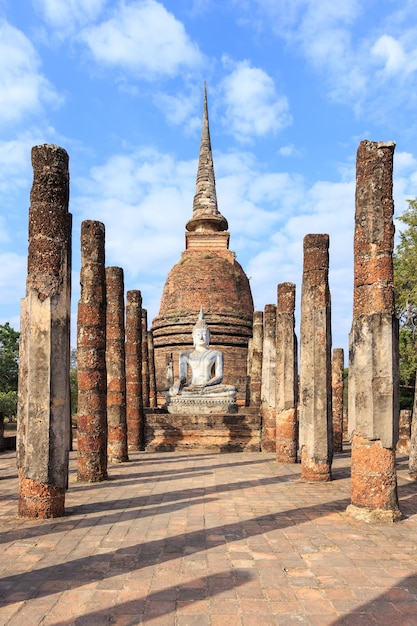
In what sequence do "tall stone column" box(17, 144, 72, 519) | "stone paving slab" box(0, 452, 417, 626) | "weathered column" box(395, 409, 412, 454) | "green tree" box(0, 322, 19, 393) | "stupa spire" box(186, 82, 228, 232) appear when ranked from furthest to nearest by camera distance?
1. "stupa spire" box(186, 82, 228, 232)
2. "green tree" box(0, 322, 19, 393)
3. "weathered column" box(395, 409, 412, 454)
4. "tall stone column" box(17, 144, 72, 519)
5. "stone paving slab" box(0, 452, 417, 626)

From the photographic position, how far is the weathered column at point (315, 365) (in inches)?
350

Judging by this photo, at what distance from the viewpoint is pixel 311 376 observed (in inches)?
356

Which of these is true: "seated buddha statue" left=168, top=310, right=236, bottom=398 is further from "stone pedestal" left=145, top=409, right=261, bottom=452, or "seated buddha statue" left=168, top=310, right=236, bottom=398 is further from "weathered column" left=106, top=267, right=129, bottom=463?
"weathered column" left=106, top=267, right=129, bottom=463

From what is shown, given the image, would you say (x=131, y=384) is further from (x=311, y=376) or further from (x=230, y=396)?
(x=311, y=376)

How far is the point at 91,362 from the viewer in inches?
360

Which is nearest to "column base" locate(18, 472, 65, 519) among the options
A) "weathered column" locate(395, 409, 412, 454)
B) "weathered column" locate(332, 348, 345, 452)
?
"weathered column" locate(332, 348, 345, 452)

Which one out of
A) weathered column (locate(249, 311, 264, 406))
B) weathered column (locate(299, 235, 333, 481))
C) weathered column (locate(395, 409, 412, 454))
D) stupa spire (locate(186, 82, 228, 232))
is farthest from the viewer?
stupa spire (locate(186, 82, 228, 232))

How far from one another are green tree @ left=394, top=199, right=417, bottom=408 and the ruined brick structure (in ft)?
32.6

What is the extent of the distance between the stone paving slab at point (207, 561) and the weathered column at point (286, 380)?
10.2 ft

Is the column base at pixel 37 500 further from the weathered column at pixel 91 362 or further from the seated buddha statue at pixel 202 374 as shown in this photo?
the seated buddha statue at pixel 202 374

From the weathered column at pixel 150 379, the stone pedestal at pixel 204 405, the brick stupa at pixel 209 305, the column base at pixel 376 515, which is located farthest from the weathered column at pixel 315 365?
the brick stupa at pixel 209 305

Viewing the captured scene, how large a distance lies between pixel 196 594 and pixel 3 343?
23.5 metres

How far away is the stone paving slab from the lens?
11.9ft

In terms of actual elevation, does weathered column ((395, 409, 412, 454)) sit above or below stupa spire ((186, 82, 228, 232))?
below
